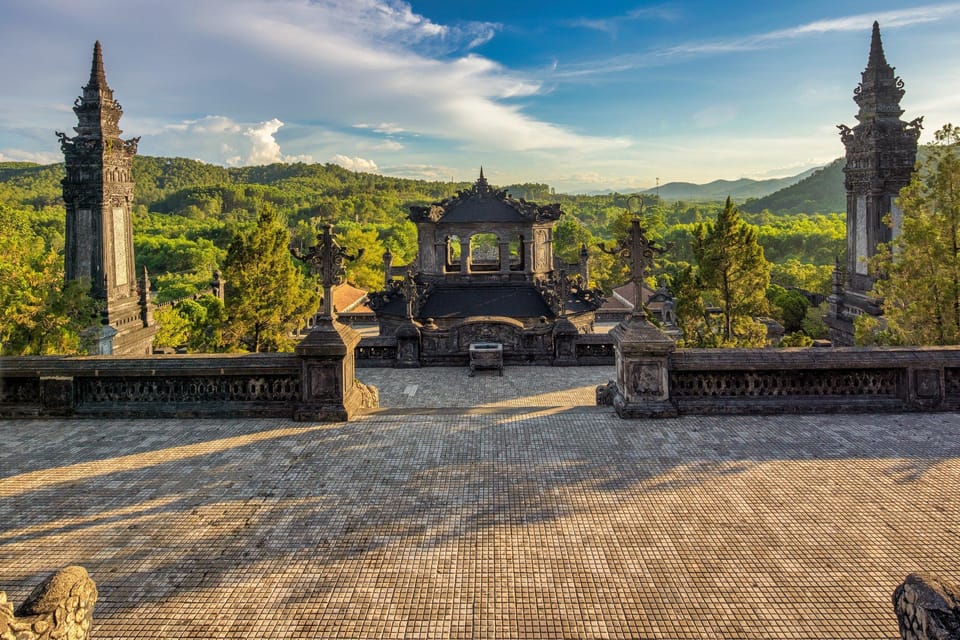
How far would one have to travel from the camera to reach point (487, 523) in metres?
6.70

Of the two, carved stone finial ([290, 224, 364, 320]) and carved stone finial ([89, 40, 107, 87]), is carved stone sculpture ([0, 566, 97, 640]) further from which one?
carved stone finial ([89, 40, 107, 87])

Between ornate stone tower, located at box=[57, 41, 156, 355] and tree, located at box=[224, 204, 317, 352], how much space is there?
6915 millimetres

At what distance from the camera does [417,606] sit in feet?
17.4

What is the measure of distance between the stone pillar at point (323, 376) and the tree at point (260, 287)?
15507 millimetres

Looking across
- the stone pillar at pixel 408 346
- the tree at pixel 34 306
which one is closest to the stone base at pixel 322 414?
the stone pillar at pixel 408 346

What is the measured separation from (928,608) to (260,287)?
2444 cm

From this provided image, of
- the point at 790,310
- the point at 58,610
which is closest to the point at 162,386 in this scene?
the point at 58,610

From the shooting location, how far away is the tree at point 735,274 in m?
23.4

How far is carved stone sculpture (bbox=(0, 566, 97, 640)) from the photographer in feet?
11.8

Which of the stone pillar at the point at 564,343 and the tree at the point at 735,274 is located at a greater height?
the tree at the point at 735,274

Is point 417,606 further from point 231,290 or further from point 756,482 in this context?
point 231,290

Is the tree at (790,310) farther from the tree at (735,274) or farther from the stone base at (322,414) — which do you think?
Result: the stone base at (322,414)

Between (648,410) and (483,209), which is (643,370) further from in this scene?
(483,209)

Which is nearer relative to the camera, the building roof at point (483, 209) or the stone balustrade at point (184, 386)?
the stone balustrade at point (184, 386)
